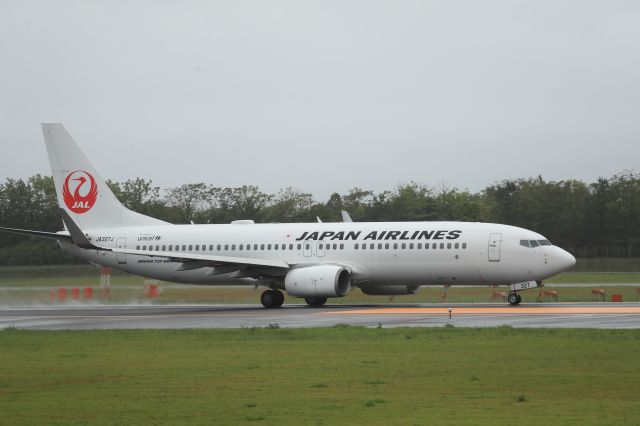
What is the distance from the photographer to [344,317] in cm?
3881

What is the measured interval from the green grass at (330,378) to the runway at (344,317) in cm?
463

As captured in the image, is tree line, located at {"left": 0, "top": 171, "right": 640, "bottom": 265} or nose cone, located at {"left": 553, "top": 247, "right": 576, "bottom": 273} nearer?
nose cone, located at {"left": 553, "top": 247, "right": 576, "bottom": 273}

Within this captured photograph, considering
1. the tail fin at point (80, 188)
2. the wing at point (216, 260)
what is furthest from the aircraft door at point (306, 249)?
the tail fin at point (80, 188)

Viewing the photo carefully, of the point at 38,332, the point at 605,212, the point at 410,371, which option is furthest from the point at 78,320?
the point at 605,212

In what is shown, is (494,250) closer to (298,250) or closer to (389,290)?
(389,290)

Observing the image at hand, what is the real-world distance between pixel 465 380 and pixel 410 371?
1706mm

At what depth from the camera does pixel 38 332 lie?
108 feet

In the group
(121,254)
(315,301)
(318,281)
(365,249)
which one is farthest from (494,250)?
(121,254)

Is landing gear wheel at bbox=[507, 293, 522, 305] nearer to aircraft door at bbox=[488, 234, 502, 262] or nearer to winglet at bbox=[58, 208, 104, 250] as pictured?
aircraft door at bbox=[488, 234, 502, 262]

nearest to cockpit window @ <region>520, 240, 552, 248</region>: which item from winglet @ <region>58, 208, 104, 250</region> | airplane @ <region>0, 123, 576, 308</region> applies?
airplane @ <region>0, 123, 576, 308</region>

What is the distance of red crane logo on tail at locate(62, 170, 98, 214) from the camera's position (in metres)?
56.5

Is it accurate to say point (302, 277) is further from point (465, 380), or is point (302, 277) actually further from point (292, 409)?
point (292, 409)

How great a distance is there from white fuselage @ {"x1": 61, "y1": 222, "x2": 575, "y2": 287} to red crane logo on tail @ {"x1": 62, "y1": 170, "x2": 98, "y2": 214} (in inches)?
55.3

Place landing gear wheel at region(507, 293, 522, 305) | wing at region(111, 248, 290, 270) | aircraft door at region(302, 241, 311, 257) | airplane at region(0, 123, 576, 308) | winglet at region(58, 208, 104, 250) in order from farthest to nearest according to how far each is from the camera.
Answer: aircraft door at region(302, 241, 311, 257) < winglet at region(58, 208, 104, 250) < wing at region(111, 248, 290, 270) < airplane at region(0, 123, 576, 308) < landing gear wheel at region(507, 293, 522, 305)
